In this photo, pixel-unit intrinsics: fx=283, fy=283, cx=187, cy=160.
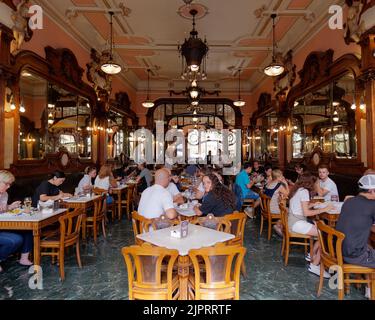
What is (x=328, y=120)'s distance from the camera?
6898 millimetres

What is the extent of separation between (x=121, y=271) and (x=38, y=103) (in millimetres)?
4301

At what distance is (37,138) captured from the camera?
631 centimetres

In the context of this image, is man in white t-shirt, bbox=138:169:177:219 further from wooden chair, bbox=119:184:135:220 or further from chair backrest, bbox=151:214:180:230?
wooden chair, bbox=119:184:135:220

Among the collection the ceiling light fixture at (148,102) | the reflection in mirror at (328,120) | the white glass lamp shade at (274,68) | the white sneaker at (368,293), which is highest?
the ceiling light fixture at (148,102)

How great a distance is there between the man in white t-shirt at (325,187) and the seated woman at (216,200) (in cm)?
243

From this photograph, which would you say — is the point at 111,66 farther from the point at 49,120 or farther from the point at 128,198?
the point at 128,198

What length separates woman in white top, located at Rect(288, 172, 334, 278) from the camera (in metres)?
4.15

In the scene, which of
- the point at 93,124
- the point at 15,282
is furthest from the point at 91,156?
the point at 15,282

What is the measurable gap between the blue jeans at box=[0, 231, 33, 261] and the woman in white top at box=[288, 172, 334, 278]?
413 centimetres

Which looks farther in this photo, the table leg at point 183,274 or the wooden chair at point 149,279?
the table leg at point 183,274

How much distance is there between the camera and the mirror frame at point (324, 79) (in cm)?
558

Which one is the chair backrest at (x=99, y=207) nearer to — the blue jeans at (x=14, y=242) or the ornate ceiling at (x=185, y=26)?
the blue jeans at (x=14, y=242)

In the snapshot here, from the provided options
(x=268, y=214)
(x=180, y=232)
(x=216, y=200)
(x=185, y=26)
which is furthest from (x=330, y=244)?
(x=185, y=26)

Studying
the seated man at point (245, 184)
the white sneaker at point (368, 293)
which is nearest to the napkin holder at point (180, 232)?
the white sneaker at point (368, 293)
